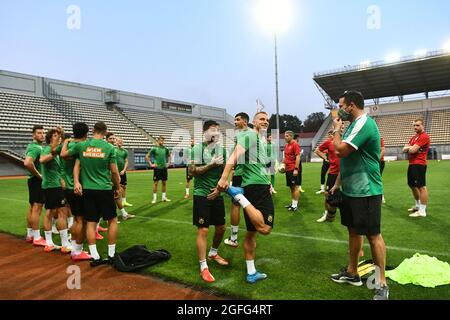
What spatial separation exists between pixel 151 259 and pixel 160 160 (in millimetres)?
6746

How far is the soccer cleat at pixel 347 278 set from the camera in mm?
4105

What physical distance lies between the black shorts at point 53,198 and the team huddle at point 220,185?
16mm

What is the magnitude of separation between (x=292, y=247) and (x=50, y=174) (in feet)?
14.6

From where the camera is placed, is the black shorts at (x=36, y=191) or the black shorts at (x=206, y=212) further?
the black shorts at (x=36, y=191)

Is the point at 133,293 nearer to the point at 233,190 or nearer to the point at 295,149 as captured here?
the point at 233,190

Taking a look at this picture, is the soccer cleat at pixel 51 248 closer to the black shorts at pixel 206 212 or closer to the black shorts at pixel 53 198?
the black shorts at pixel 53 198

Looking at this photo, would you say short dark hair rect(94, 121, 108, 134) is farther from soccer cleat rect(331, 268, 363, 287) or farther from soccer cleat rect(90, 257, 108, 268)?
soccer cleat rect(331, 268, 363, 287)

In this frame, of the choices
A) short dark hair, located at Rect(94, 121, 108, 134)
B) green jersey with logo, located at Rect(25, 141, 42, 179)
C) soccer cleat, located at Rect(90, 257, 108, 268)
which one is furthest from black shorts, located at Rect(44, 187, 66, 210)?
short dark hair, located at Rect(94, 121, 108, 134)

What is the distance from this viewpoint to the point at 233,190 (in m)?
4.14

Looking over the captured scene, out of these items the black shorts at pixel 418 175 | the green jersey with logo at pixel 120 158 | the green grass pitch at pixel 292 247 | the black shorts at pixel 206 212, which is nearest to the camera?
the green grass pitch at pixel 292 247

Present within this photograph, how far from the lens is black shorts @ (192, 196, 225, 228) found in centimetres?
454

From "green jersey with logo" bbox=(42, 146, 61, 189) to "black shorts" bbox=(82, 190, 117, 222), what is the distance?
3.87 ft

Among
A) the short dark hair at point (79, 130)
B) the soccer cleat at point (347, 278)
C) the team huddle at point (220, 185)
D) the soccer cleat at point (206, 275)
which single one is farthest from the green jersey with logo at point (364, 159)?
the short dark hair at point (79, 130)
